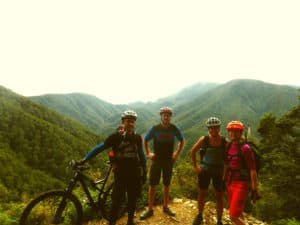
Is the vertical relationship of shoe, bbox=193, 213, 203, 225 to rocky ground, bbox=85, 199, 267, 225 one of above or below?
above

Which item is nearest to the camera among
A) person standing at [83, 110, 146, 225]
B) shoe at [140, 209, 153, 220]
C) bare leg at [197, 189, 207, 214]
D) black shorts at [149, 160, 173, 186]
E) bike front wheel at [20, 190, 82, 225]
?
bike front wheel at [20, 190, 82, 225]

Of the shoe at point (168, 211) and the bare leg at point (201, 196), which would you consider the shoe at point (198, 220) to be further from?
the shoe at point (168, 211)

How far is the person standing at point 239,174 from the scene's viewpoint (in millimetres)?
5395

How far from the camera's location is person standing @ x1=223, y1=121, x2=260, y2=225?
17.7 ft

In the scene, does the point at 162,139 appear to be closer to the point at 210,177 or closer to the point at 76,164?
the point at 210,177

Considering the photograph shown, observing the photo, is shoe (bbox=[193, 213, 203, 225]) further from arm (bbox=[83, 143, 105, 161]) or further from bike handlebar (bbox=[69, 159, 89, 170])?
bike handlebar (bbox=[69, 159, 89, 170])

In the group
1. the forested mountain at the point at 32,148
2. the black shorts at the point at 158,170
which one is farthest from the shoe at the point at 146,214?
the forested mountain at the point at 32,148

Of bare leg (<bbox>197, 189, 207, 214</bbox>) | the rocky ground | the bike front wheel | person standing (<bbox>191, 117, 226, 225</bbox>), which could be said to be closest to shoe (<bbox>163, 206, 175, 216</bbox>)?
the rocky ground

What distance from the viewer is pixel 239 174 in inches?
217

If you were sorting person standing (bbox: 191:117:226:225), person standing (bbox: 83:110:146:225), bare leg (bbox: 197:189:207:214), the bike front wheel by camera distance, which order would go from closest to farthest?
1. the bike front wheel
2. person standing (bbox: 83:110:146:225)
3. person standing (bbox: 191:117:226:225)
4. bare leg (bbox: 197:189:207:214)

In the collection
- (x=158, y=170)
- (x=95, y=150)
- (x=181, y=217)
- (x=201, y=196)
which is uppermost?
(x=95, y=150)

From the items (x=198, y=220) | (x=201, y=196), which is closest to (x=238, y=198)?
(x=201, y=196)

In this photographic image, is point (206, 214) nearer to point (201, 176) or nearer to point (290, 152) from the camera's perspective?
point (201, 176)

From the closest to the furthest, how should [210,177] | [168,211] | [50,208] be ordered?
[50,208]
[210,177]
[168,211]
